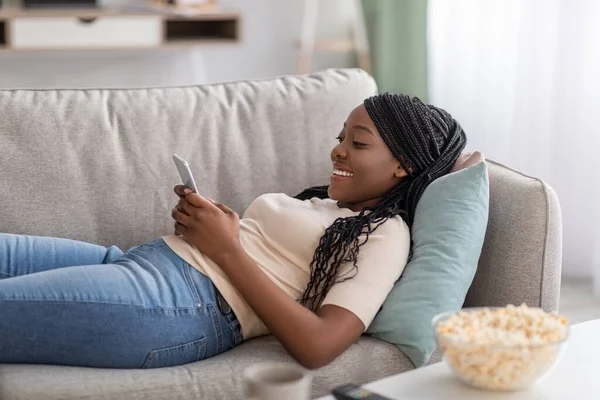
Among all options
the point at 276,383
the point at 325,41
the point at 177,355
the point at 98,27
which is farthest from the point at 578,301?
the point at 98,27

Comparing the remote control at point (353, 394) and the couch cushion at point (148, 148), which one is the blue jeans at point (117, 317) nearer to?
the couch cushion at point (148, 148)

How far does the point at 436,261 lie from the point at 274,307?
0.34 meters

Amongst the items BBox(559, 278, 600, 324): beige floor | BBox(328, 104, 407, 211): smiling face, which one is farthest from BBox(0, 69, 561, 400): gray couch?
BBox(559, 278, 600, 324): beige floor

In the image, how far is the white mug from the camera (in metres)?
1.15

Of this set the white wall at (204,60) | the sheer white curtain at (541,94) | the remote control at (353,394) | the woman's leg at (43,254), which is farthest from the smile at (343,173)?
the white wall at (204,60)

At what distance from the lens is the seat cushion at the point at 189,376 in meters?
1.55

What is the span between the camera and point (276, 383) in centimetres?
119

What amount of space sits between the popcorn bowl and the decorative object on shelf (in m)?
3.18

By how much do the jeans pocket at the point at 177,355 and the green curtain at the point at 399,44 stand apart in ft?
8.84

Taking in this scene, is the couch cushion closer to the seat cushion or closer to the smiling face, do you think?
the smiling face

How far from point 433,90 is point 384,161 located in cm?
228

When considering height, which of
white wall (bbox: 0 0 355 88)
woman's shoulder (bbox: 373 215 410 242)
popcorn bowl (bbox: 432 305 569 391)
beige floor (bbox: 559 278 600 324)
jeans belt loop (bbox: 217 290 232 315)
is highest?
white wall (bbox: 0 0 355 88)

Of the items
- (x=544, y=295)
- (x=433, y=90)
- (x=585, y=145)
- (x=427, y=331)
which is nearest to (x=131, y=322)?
(x=427, y=331)

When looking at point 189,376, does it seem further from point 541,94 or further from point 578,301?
point 541,94
